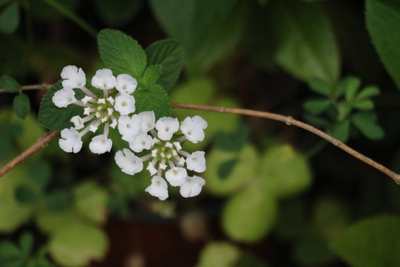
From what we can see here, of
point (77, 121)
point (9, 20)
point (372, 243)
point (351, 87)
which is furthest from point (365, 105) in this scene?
point (9, 20)

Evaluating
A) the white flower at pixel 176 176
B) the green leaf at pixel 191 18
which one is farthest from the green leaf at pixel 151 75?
the green leaf at pixel 191 18

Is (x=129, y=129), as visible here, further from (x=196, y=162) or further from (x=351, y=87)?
(x=351, y=87)

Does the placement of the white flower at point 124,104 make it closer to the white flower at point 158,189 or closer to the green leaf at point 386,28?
the white flower at point 158,189

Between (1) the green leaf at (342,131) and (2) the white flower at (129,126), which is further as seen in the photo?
(1) the green leaf at (342,131)

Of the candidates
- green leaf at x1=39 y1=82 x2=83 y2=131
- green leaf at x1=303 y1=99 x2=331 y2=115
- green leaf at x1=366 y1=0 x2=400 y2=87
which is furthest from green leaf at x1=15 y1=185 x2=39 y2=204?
green leaf at x1=366 y1=0 x2=400 y2=87

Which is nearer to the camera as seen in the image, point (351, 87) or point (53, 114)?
point (53, 114)

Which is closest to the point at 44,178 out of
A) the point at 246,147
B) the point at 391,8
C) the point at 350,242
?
the point at 246,147

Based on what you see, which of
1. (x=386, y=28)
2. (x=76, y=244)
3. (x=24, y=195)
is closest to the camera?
(x=386, y=28)

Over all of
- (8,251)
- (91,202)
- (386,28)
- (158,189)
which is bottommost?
(8,251)
